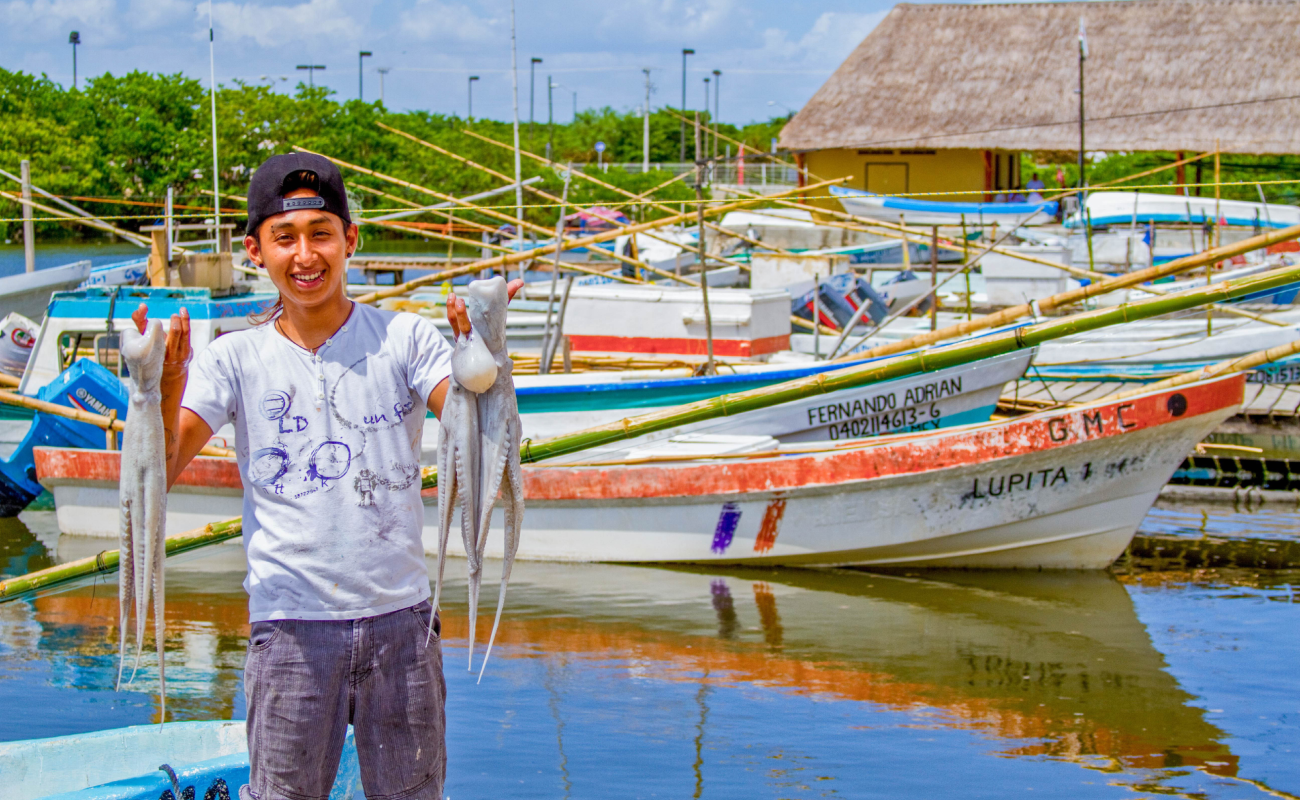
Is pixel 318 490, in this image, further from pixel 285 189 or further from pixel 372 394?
pixel 285 189

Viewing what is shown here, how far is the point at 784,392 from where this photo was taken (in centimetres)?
415

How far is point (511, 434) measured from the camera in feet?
8.18

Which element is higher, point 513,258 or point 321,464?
point 513,258

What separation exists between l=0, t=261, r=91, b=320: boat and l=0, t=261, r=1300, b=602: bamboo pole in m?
12.5

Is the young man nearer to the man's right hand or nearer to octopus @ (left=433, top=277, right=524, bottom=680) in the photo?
the man's right hand

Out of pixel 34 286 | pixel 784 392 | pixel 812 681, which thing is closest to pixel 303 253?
pixel 784 392

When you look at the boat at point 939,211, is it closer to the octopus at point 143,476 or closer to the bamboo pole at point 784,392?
the bamboo pole at point 784,392

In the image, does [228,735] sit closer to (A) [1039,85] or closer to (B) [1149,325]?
(B) [1149,325]

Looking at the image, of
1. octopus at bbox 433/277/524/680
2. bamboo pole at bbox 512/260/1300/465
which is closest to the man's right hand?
octopus at bbox 433/277/524/680

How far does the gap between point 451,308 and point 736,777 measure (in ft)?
10.3

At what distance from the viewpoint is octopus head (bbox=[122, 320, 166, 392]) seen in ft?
7.47

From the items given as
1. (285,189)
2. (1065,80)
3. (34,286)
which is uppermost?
(1065,80)

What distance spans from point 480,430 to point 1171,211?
2446 cm

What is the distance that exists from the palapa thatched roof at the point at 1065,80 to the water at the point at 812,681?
23329mm
